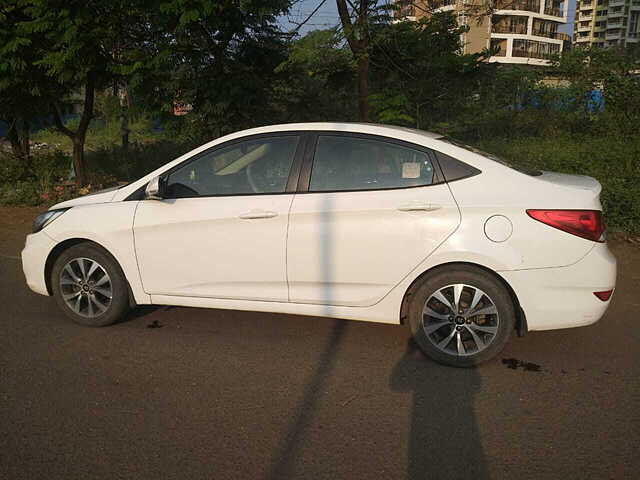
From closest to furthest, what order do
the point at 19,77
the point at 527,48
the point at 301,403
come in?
the point at 301,403, the point at 19,77, the point at 527,48

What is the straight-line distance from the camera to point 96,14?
9.62m

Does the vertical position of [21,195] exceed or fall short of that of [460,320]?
it falls short

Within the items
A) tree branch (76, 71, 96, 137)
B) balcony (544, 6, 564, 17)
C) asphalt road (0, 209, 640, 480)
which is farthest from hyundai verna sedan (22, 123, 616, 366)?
balcony (544, 6, 564, 17)

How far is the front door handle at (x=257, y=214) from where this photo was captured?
416 centimetres

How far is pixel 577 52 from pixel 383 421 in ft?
37.7

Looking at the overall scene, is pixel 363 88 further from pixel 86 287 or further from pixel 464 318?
pixel 464 318

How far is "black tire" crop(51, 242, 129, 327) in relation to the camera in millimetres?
4668

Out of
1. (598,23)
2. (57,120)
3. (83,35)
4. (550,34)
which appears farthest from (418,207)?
(598,23)

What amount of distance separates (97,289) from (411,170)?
8.90ft

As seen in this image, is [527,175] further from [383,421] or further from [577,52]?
[577,52]

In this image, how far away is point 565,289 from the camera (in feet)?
12.3

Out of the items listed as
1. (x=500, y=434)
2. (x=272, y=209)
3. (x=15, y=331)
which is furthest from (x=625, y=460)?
(x=15, y=331)

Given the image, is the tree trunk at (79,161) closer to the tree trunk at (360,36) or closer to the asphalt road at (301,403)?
the tree trunk at (360,36)

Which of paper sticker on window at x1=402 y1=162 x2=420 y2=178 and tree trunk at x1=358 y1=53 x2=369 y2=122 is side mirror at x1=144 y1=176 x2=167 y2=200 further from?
tree trunk at x1=358 y1=53 x2=369 y2=122
